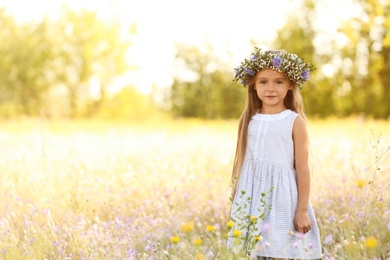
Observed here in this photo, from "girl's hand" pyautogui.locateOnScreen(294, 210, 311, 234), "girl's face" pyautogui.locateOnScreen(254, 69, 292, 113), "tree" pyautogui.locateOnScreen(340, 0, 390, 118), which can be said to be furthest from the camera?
"tree" pyautogui.locateOnScreen(340, 0, 390, 118)

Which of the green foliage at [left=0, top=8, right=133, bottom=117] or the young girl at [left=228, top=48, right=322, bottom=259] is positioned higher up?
the green foliage at [left=0, top=8, right=133, bottom=117]

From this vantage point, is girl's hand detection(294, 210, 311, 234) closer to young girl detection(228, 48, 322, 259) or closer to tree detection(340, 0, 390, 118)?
young girl detection(228, 48, 322, 259)

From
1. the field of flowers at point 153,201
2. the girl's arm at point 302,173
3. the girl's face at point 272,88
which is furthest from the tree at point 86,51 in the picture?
the girl's arm at point 302,173

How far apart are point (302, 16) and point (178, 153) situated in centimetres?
1883

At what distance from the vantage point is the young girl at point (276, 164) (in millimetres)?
3584

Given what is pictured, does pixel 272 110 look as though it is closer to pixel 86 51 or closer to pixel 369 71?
pixel 369 71

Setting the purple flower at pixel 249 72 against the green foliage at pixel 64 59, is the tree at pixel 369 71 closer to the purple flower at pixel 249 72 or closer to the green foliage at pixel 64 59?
→ the green foliage at pixel 64 59

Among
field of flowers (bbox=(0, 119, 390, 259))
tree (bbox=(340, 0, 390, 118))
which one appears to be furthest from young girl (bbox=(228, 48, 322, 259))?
tree (bbox=(340, 0, 390, 118))

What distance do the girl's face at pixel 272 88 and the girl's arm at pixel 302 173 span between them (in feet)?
0.61

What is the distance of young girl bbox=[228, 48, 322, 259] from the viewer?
3584 millimetres

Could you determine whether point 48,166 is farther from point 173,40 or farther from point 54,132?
point 173,40

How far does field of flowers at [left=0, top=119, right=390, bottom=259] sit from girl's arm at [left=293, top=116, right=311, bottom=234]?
0.19 m

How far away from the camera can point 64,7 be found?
27328 mm

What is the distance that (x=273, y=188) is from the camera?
11.9 ft
